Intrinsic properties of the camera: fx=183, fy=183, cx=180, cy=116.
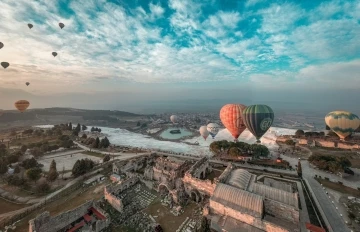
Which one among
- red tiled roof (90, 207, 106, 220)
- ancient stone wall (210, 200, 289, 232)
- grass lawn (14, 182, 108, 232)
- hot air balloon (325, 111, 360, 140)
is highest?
hot air balloon (325, 111, 360, 140)

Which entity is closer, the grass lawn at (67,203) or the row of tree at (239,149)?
the grass lawn at (67,203)

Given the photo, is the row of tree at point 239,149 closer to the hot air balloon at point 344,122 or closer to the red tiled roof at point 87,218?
the hot air balloon at point 344,122

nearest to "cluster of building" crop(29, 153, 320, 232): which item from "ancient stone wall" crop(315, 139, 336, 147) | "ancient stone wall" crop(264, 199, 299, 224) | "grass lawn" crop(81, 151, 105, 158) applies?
"ancient stone wall" crop(264, 199, 299, 224)

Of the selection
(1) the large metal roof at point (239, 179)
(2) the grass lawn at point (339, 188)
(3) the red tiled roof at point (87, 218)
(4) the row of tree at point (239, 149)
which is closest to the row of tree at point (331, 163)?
(2) the grass lawn at point (339, 188)

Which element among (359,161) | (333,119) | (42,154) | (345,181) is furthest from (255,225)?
(42,154)

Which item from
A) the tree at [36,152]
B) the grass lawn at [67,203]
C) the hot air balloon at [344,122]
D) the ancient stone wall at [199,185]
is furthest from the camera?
the tree at [36,152]

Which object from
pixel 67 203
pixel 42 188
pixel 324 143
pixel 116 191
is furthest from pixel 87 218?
pixel 324 143

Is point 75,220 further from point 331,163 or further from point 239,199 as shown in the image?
point 331,163

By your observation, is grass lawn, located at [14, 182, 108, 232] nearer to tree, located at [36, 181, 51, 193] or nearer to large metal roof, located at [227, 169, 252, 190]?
tree, located at [36, 181, 51, 193]
